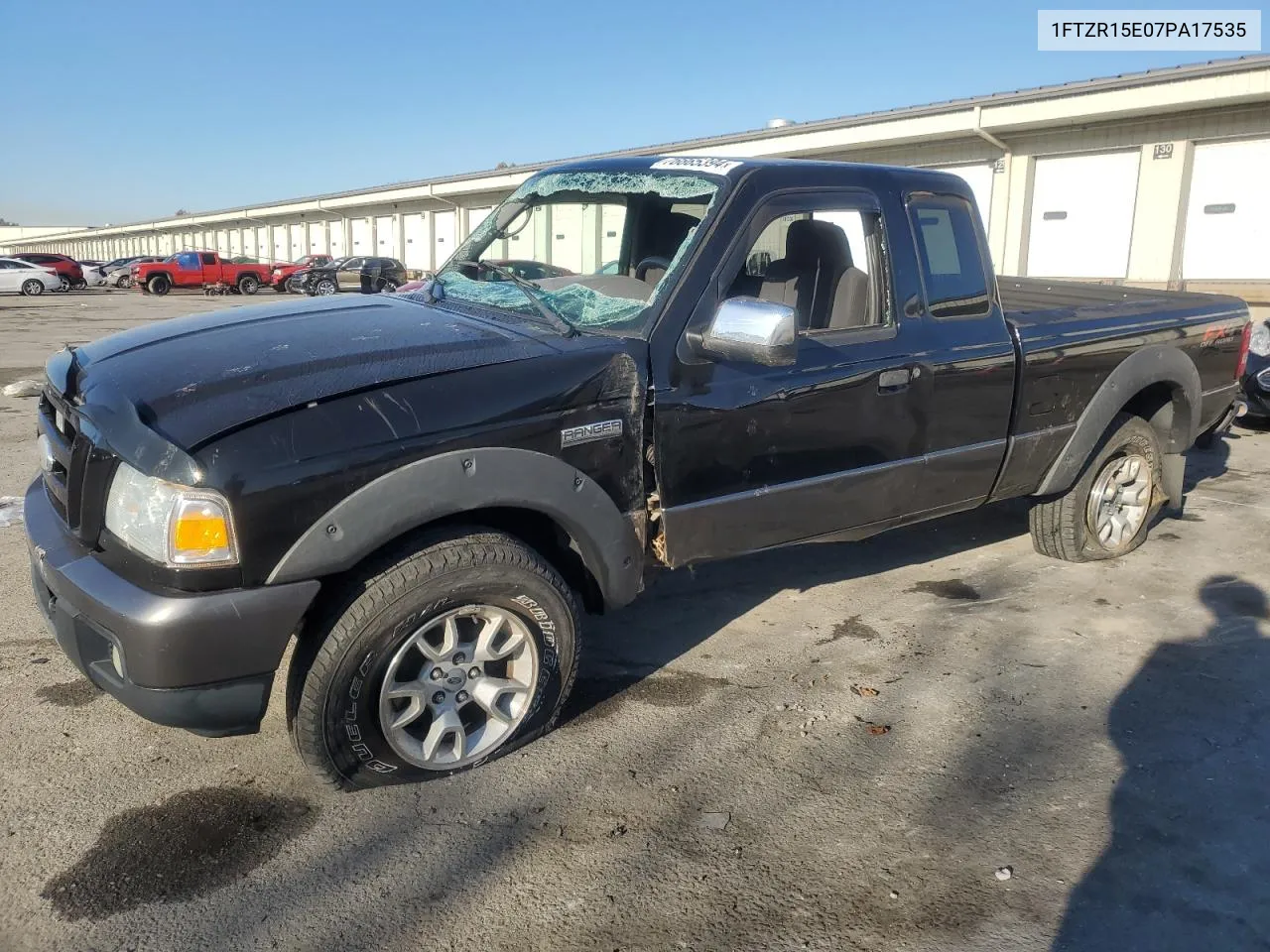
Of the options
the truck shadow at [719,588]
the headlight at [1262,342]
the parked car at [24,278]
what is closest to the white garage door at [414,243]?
the parked car at [24,278]

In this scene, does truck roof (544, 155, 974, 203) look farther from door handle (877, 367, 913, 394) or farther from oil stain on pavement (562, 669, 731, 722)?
oil stain on pavement (562, 669, 731, 722)

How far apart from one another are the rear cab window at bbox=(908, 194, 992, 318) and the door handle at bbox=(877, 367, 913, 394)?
1.08 ft

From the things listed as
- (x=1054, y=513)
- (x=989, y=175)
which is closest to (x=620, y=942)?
(x=1054, y=513)

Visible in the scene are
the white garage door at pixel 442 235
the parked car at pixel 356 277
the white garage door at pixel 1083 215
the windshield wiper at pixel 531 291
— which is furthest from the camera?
the white garage door at pixel 442 235

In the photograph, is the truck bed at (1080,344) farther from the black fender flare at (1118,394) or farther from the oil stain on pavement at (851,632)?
the oil stain on pavement at (851,632)

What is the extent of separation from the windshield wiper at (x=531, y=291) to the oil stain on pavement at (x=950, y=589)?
101 inches

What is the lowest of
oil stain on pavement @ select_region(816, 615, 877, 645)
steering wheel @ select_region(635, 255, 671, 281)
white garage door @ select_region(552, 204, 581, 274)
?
oil stain on pavement @ select_region(816, 615, 877, 645)

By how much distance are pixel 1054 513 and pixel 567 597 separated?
319cm

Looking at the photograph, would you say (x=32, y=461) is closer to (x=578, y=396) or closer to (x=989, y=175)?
(x=578, y=396)

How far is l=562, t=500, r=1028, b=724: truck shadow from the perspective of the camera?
3.90 m

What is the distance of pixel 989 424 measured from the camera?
419cm

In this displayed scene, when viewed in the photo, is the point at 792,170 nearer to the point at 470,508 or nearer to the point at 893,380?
the point at 893,380

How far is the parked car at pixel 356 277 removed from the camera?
32406 millimetres

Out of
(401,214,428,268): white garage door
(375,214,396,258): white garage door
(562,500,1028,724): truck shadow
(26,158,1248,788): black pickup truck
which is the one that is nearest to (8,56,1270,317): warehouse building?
(562,500,1028,724): truck shadow
